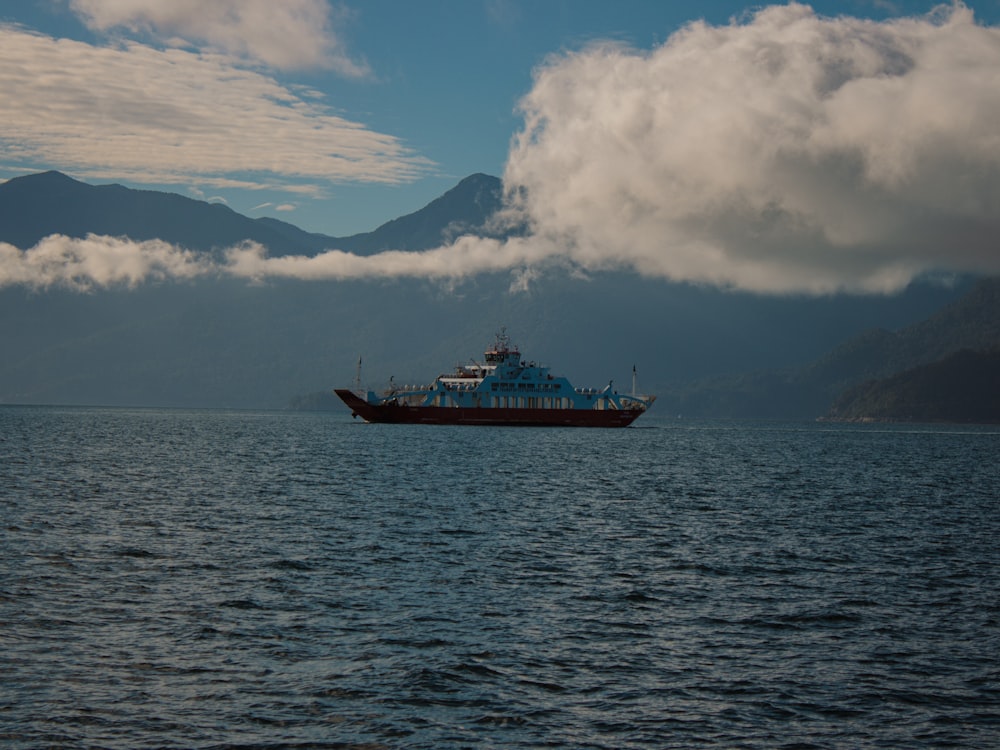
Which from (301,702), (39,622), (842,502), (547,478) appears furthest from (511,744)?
(547,478)

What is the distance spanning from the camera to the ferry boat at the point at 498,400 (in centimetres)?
18500

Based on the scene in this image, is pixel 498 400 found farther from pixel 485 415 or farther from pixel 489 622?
pixel 489 622

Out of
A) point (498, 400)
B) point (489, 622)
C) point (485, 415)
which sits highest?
point (498, 400)

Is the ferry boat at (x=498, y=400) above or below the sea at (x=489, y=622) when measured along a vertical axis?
above

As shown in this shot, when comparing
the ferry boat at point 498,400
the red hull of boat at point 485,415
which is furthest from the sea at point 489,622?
the ferry boat at point 498,400

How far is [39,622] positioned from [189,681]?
25.0 ft

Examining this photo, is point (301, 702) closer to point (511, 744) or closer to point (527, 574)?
point (511, 744)

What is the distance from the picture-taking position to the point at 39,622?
2856cm

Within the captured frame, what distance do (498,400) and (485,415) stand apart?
369cm

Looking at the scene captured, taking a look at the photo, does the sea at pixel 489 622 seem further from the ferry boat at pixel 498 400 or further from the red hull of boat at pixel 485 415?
the ferry boat at pixel 498 400

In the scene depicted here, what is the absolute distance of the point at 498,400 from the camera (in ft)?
607

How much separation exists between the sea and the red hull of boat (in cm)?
11890

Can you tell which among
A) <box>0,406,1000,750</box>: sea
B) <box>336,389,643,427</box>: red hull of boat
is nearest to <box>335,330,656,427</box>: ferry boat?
<box>336,389,643,427</box>: red hull of boat

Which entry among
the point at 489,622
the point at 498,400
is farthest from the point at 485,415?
the point at 489,622
